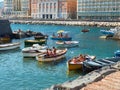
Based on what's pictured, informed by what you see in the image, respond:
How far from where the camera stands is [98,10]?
184 m

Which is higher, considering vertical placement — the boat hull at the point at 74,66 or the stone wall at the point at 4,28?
the stone wall at the point at 4,28

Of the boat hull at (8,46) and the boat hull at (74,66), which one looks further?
the boat hull at (8,46)

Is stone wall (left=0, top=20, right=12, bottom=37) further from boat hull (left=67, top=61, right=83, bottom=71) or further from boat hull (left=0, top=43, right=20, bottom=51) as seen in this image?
boat hull (left=67, top=61, right=83, bottom=71)

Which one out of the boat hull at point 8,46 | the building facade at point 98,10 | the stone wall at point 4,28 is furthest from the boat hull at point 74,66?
the building facade at point 98,10

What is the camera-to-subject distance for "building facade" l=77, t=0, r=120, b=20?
588 feet

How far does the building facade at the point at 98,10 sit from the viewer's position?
17912 cm

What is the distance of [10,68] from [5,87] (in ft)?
33.1

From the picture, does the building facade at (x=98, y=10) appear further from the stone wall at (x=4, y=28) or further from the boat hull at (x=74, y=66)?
the boat hull at (x=74, y=66)

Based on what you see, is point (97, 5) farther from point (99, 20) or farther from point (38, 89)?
point (38, 89)

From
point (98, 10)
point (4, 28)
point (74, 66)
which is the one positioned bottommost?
point (74, 66)

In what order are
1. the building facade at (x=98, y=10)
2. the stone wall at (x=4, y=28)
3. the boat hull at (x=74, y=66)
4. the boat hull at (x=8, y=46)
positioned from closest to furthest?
the boat hull at (x=74, y=66) → the boat hull at (x=8, y=46) → the stone wall at (x=4, y=28) → the building facade at (x=98, y=10)

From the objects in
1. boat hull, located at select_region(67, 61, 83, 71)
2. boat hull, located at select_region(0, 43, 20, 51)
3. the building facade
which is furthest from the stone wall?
the building facade

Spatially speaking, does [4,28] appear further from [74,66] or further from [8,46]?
[74,66]

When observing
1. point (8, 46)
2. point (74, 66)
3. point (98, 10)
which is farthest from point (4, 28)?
point (98, 10)
